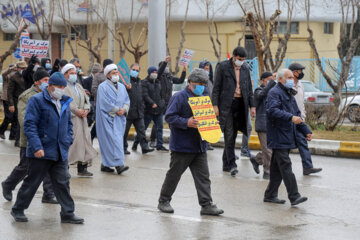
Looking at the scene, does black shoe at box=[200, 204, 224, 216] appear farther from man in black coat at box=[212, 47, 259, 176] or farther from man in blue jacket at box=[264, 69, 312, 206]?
man in black coat at box=[212, 47, 259, 176]

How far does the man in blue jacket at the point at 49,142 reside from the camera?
7324 millimetres

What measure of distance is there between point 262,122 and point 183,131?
322cm

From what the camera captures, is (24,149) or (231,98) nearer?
(24,149)

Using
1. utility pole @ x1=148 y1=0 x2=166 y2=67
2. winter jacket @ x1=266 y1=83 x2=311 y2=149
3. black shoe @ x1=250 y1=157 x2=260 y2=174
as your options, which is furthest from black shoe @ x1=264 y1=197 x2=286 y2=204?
utility pole @ x1=148 y1=0 x2=166 y2=67

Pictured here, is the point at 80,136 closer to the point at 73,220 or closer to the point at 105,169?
the point at 105,169

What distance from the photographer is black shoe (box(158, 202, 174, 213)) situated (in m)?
8.08

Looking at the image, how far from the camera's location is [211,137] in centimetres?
783

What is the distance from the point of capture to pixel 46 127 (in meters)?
7.38

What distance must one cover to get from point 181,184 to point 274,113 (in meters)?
2.19

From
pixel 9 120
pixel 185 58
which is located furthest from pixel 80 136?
pixel 185 58

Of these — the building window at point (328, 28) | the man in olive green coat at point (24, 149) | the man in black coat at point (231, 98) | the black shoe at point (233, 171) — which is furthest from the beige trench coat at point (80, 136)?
the building window at point (328, 28)

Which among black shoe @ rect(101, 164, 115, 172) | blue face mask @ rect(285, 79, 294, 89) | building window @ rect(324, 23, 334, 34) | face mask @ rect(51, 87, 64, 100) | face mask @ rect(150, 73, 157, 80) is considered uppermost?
building window @ rect(324, 23, 334, 34)

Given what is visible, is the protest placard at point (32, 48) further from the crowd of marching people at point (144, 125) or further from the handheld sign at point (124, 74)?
the handheld sign at point (124, 74)

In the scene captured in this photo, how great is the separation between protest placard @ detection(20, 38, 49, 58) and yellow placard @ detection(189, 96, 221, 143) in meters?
11.2
